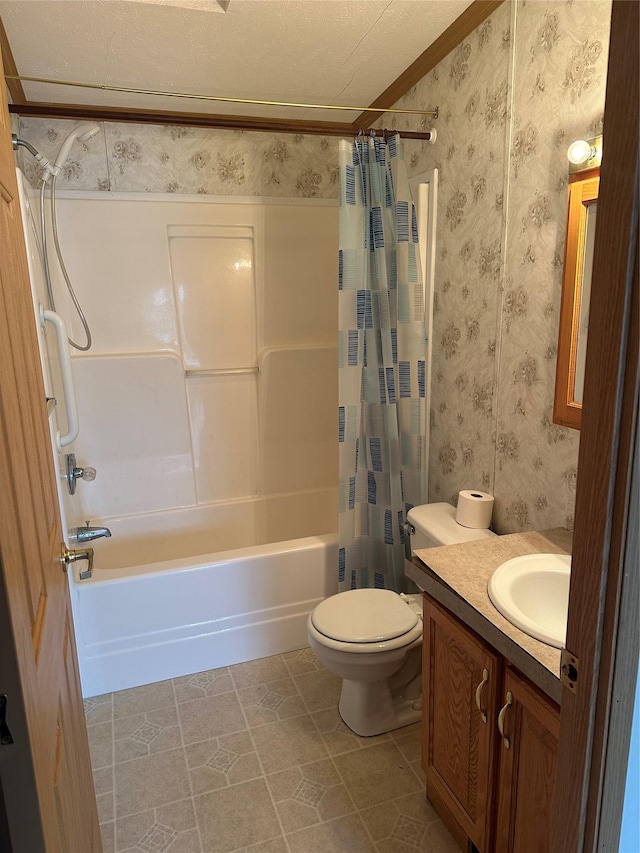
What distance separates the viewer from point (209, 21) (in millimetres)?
1903

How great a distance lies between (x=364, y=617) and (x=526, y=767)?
83 cm

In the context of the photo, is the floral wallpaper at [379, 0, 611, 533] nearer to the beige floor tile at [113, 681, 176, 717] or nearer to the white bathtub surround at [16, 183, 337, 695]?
the white bathtub surround at [16, 183, 337, 695]

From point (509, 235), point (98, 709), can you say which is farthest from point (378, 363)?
point (98, 709)

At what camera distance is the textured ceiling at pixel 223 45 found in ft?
6.01

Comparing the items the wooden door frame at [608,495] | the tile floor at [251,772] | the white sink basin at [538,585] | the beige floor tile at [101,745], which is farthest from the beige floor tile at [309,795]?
the wooden door frame at [608,495]

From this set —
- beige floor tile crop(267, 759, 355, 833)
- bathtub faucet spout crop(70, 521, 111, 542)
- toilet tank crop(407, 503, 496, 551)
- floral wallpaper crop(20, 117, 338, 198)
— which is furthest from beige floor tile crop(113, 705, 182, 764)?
floral wallpaper crop(20, 117, 338, 198)

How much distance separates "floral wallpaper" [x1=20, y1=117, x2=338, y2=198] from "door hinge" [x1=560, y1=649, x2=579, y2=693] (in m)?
2.76

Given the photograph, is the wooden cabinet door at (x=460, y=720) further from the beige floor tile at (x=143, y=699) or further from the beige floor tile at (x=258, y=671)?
the beige floor tile at (x=143, y=699)

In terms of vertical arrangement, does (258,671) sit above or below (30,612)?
below

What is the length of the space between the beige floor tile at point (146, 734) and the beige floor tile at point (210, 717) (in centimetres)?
3

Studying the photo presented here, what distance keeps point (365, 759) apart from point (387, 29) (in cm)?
248

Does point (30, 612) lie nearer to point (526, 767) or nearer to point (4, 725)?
point (4, 725)

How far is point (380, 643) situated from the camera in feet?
6.18

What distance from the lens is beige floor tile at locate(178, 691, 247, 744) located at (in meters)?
2.08
